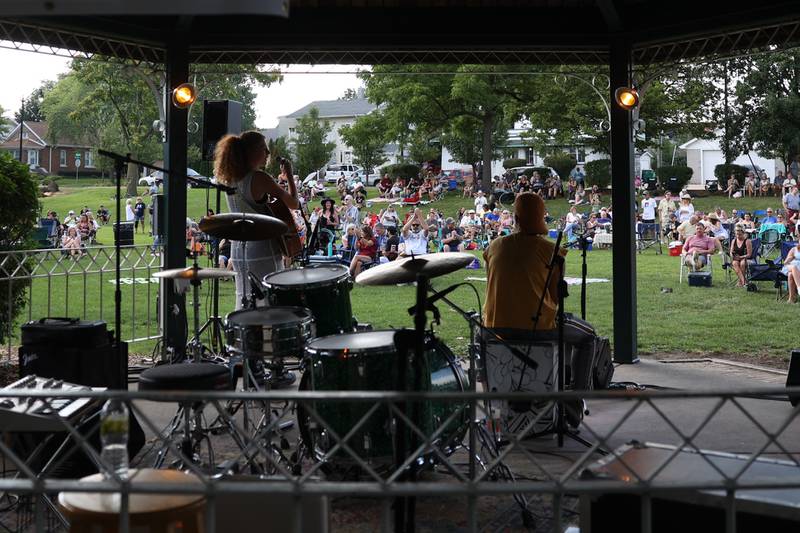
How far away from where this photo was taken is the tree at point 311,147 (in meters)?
45.0

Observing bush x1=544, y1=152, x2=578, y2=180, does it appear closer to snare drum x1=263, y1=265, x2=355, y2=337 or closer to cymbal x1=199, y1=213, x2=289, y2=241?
snare drum x1=263, y1=265, x2=355, y2=337

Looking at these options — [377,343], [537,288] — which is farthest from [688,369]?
[377,343]

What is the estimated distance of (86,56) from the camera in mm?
8727

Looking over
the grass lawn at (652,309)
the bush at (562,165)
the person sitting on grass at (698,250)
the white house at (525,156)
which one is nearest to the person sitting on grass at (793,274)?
the grass lawn at (652,309)

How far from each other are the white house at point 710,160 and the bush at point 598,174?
6.37 m

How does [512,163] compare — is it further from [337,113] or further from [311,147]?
[337,113]

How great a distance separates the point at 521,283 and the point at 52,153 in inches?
2394

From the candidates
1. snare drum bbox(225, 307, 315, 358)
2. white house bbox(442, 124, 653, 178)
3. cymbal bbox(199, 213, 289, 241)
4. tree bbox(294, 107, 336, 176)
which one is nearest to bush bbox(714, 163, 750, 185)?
white house bbox(442, 124, 653, 178)

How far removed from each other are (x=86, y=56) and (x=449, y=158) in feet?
134

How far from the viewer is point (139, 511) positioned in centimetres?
260

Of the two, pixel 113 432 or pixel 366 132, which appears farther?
pixel 366 132

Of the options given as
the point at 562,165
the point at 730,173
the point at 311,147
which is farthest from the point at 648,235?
the point at 311,147

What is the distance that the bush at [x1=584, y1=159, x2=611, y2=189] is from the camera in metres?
35.1

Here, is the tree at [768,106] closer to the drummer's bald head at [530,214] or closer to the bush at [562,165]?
the bush at [562,165]
